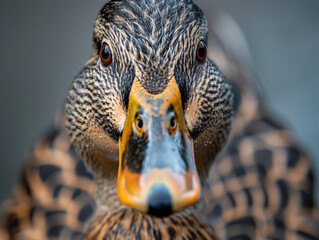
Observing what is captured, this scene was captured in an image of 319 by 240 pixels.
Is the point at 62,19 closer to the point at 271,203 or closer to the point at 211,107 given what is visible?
the point at 271,203

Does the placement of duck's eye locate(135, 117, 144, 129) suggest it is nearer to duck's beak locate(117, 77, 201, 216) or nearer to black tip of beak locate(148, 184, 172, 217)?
duck's beak locate(117, 77, 201, 216)

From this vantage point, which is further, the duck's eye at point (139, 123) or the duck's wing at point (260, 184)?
the duck's wing at point (260, 184)

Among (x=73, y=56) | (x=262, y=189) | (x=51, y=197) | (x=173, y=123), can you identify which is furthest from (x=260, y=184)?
(x=73, y=56)

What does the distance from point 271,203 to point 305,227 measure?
0.15m

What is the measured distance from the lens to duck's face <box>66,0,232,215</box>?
734 millimetres

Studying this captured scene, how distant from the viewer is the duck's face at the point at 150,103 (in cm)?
73

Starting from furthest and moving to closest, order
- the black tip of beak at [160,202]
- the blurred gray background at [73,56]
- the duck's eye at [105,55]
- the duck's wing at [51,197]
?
the blurred gray background at [73,56], the duck's wing at [51,197], the duck's eye at [105,55], the black tip of beak at [160,202]

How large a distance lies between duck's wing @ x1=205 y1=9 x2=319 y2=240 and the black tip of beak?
0.76 meters

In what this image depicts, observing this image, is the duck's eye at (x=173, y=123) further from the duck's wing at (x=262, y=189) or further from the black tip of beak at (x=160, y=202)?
the duck's wing at (x=262, y=189)

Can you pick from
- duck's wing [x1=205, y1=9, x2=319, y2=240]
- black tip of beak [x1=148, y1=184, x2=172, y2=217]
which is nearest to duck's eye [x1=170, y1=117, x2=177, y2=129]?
black tip of beak [x1=148, y1=184, x2=172, y2=217]

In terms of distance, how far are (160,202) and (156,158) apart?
0.08m

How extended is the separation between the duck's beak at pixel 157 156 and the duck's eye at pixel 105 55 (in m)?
0.10

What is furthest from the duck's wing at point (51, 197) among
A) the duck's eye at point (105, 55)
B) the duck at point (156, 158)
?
the duck's eye at point (105, 55)

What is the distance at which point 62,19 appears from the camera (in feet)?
8.43
